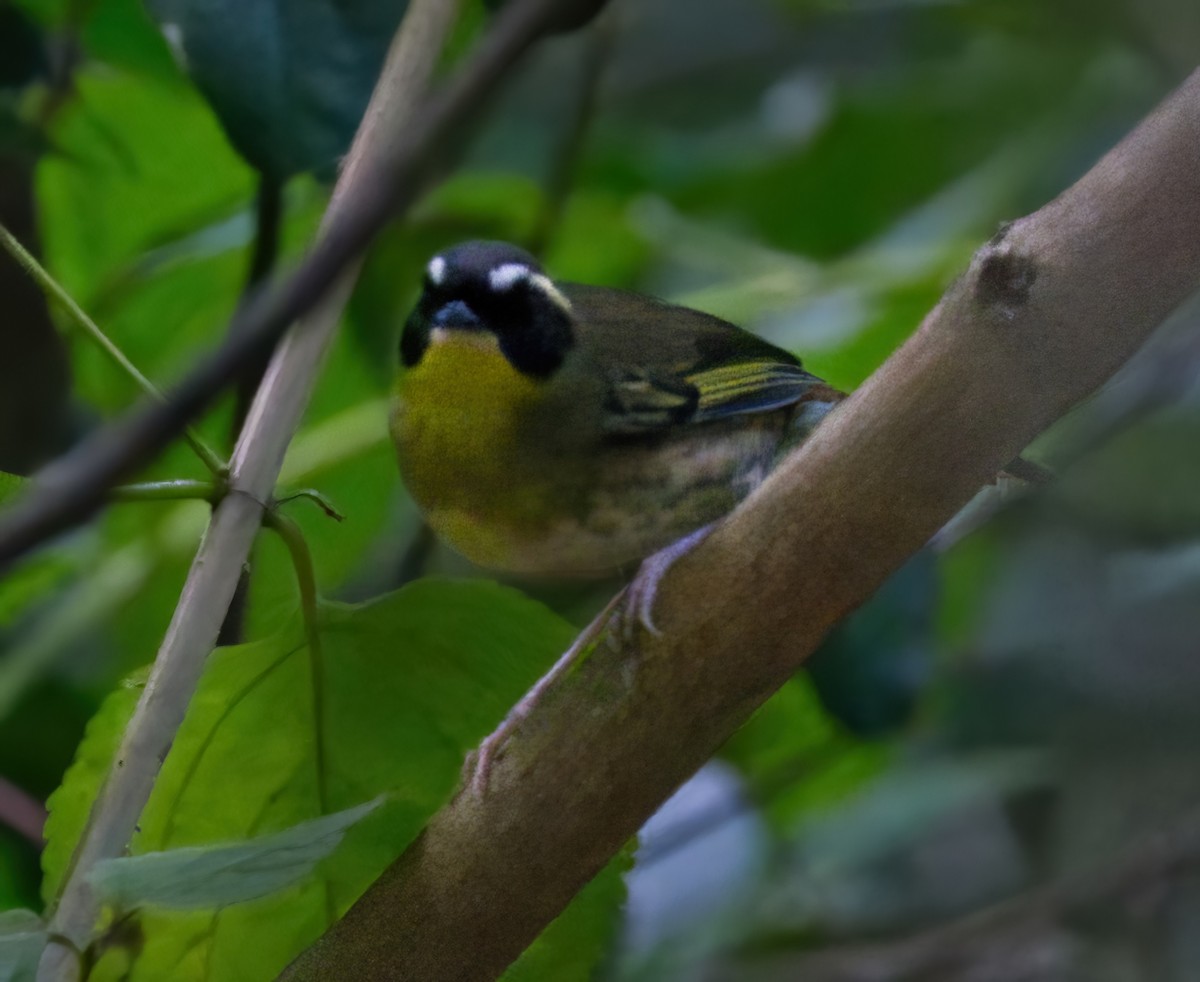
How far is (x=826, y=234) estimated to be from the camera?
1.36 meters

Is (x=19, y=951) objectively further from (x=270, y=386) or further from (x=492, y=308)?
(x=492, y=308)

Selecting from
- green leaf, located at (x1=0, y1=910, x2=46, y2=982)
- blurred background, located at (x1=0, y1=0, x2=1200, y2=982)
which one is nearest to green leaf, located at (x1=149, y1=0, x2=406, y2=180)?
blurred background, located at (x1=0, y1=0, x2=1200, y2=982)

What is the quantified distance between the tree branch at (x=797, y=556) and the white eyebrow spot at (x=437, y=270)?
0.33 metres

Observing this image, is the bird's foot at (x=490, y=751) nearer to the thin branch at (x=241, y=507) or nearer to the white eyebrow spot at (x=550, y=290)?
the thin branch at (x=241, y=507)

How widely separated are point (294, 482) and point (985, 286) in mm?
527

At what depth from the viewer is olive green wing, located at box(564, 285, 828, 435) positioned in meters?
0.92

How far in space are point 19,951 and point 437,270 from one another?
0.49 metres

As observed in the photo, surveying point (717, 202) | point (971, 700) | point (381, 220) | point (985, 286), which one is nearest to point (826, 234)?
point (717, 202)

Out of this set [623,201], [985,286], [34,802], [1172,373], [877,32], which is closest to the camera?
[985,286]

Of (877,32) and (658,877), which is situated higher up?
(877,32)

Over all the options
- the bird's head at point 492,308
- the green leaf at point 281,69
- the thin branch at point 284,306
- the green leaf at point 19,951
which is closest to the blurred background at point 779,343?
the green leaf at point 281,69

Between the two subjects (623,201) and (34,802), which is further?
(623,201)

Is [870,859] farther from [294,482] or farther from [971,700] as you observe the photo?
[294,482]

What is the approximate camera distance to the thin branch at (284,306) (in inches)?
11.1
